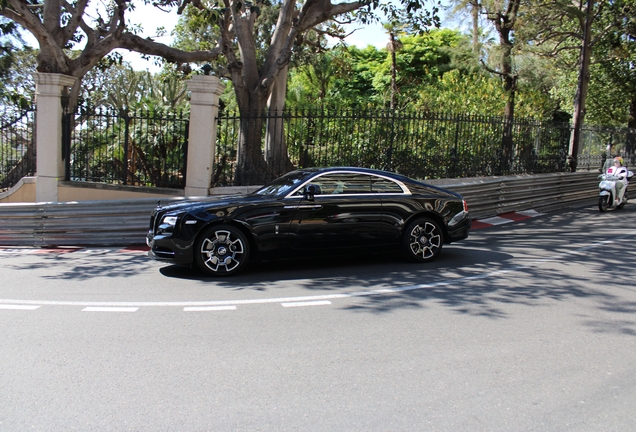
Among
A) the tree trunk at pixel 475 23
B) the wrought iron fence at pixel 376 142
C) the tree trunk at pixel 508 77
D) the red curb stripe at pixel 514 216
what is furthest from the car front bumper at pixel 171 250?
the tree trunk at pixel 475 23

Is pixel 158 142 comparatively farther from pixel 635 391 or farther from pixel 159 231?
pixel 635 391

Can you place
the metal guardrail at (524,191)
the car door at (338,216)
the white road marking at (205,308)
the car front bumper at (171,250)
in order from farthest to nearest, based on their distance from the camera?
the metal guardrail at (524,191)
the car door at (338,216)
the car front bumper at (171,250)
the white road marking at (205,308)

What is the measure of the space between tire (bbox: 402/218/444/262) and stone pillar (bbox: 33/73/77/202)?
28.0 feet

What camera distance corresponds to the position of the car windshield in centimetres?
812

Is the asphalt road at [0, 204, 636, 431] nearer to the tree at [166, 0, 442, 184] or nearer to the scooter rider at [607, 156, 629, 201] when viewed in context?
the tree at [166, 0, 442, 184]

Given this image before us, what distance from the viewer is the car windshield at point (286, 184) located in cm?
812

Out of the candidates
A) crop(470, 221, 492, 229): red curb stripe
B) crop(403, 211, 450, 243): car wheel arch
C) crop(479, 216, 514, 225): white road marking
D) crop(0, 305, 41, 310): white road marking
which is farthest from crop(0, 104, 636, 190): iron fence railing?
crop(0, 305, 41, 310): white road marking

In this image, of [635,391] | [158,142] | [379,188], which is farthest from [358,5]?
[635,391]

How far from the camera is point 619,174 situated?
48.1 ft

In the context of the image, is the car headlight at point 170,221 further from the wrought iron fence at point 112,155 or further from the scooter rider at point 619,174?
the scooter rider at point 619,174

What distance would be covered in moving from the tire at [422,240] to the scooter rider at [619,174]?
845cm

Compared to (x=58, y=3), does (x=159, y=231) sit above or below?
below

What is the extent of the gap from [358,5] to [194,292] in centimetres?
954

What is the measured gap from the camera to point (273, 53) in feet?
48.2
